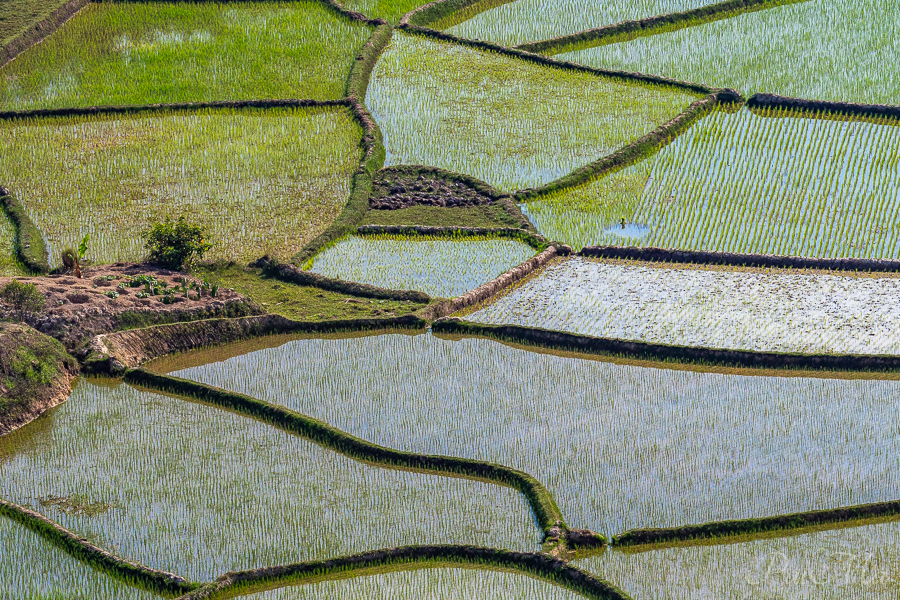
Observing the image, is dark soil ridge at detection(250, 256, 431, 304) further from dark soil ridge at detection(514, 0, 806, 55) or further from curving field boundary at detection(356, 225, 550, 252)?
dark soil ridge at detection(514, 0, 806, 55)

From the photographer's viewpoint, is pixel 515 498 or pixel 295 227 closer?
pixel 515 498

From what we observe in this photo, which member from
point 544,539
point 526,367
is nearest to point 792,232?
point 526,367

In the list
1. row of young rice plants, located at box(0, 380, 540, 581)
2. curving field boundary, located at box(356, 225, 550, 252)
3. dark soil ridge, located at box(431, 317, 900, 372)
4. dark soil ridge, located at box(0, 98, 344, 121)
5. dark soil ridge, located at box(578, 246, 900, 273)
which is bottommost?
row of young rice plants, located at box(0, 380, 540, 581)

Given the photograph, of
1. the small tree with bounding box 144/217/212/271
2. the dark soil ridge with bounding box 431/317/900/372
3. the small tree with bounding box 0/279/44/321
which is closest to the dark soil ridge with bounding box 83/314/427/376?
the small tree with bounding box 0/279/44/321

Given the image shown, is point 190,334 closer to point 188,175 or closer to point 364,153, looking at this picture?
point 188,175

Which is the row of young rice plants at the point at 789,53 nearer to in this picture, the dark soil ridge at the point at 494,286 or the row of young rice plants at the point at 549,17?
the row of young rice plants at the point at 549,17

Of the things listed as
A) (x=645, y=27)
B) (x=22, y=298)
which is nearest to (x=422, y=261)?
(x=22, y=298)

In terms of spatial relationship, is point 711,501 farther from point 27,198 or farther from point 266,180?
point 27,198
